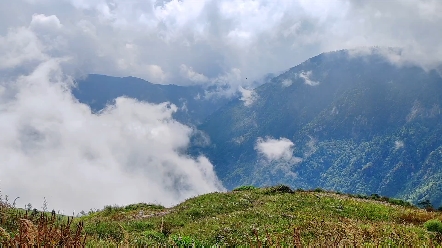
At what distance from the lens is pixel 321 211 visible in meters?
27.1

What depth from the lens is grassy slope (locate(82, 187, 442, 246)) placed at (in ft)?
62.0

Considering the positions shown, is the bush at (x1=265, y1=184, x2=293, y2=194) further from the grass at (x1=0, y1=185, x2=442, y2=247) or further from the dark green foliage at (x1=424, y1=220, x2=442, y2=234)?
the dark green foliage at (x1=424, y1=220, x2=442, y2=234)

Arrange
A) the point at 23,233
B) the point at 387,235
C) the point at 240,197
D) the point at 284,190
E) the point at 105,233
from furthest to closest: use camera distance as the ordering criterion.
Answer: the point at 284,190 < the point at 240,197 < the point at 105,233 < the point at 387,235 < the point at 23,233

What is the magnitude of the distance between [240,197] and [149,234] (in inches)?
576

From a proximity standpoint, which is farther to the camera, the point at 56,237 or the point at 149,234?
the point at 149,234

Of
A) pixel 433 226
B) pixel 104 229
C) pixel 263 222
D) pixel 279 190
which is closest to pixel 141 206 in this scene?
pixel 279 190

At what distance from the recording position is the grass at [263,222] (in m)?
18.5

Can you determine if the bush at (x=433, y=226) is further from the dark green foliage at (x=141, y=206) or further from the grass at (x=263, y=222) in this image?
the dark green foliage at (x=141, y=206)

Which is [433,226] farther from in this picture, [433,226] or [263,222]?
[263,222]

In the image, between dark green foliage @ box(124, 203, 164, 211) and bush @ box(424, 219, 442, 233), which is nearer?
bush @ box(424, 219, 442, 233)

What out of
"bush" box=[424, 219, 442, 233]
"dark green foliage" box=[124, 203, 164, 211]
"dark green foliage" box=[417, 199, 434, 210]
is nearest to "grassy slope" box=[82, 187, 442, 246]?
"bush" box=[424, 219, 442, 233]

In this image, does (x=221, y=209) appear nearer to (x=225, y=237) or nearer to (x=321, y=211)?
(x=321, y=211)

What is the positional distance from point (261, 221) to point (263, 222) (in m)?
0.31

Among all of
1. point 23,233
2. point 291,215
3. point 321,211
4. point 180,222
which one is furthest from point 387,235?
point 23,233
